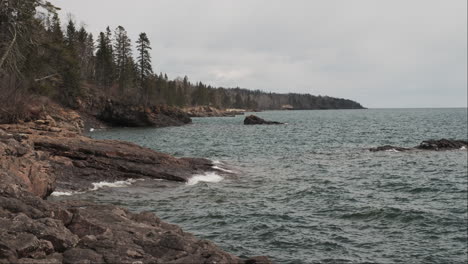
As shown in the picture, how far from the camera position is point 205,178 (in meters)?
24.1

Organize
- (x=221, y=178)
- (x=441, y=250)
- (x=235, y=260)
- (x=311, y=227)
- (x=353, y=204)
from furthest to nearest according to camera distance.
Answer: (x=221, y=178) < (x=353, y=204) < (x=311, y=227) < (x=441, y=250) < (x=235, y=260)

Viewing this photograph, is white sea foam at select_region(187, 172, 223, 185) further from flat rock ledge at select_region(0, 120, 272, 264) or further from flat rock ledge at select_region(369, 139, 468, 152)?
flat rock ledge at select_region(369, 139, 468, 152)

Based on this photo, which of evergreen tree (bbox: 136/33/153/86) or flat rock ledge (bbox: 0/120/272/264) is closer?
flat rock ledge (bbox: 0/120/272/264)

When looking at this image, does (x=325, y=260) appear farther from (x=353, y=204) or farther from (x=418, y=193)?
(x=418, y=193)

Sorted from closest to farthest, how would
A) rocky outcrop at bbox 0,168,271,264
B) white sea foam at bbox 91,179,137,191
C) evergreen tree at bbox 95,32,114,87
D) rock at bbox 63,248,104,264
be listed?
rock at bbox 63,248,104,264
rocky outcrop at bbox 0,168,271,264
white sea foam at bbox 91,179,137,191
evergreen tree at bbox 95,32,114,87

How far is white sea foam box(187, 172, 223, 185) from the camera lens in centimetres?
2318

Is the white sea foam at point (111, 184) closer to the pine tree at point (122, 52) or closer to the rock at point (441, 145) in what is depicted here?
the rock at point (441, 145)

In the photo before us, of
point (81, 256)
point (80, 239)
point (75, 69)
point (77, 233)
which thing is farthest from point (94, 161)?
point (75, 69)

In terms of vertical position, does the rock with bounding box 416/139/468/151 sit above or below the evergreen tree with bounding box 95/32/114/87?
below

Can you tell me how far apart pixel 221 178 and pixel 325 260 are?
13146mm

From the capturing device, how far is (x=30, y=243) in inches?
246

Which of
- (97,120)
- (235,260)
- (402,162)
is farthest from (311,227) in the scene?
(97,120)

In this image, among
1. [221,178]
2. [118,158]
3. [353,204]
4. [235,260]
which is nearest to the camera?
[235,260]

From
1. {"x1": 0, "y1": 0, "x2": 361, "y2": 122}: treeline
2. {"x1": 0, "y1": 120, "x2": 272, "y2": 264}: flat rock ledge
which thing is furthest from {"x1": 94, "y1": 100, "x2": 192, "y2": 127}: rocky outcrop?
{"x1": 0, "y1": 120, "x2": 272, "y2": 264}: flat rock ledge
